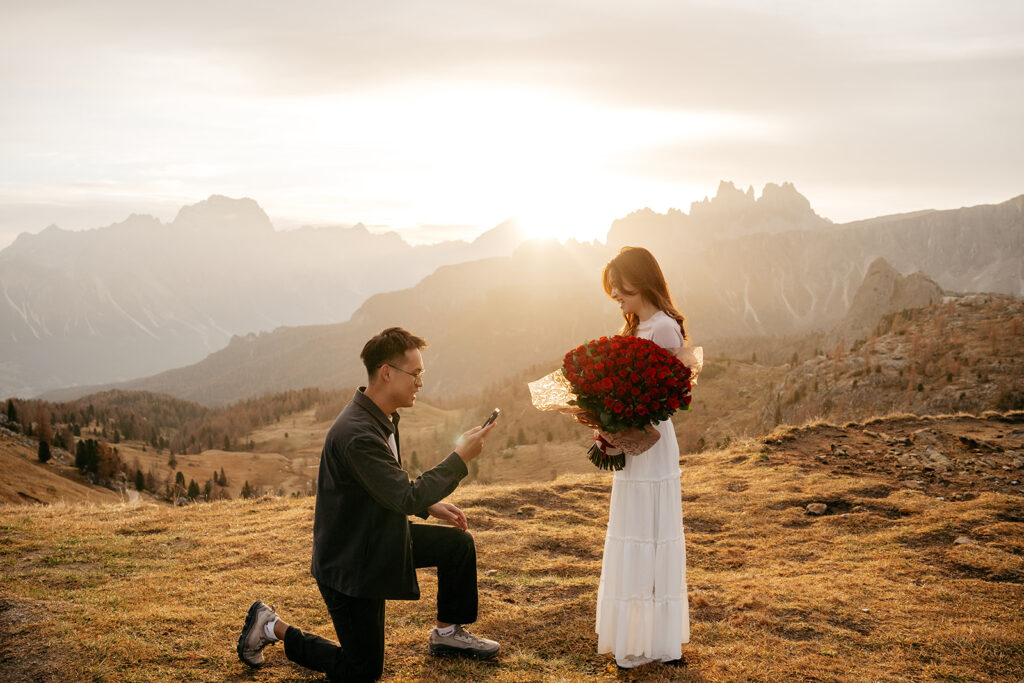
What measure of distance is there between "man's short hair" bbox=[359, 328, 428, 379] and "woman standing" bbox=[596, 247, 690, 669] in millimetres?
2098

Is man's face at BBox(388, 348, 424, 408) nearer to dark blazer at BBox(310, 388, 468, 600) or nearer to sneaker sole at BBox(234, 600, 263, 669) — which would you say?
dark blazer at BBox(310, 388, 468, 600)

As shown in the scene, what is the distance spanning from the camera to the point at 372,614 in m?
5.32

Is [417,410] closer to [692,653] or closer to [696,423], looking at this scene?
[696,423]

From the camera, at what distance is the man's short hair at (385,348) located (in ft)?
17.3

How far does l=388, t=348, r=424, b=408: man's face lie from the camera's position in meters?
5.32

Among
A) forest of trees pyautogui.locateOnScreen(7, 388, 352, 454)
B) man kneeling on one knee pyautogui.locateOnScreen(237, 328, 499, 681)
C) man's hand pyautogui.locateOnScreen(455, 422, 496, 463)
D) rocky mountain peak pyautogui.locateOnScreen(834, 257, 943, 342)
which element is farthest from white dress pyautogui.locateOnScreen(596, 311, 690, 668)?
rocky mountain peak pyautogui.locateOnScreen(834, 257, 943, 342)

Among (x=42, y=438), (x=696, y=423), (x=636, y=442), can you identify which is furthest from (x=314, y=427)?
(x=636, y=442)

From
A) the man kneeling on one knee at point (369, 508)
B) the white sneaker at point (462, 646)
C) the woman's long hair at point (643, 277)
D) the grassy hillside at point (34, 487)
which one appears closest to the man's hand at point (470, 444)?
the man kneeling on one knee at point (369, 508)

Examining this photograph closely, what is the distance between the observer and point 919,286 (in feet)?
273

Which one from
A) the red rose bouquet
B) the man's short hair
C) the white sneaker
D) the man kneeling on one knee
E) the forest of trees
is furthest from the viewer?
the forest of trees

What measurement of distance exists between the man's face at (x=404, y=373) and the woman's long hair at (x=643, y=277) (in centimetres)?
200

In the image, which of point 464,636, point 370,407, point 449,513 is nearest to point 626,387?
point 449,513

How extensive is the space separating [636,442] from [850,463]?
407 inches

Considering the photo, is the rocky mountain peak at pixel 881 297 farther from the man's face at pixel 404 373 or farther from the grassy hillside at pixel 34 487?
the man's face at pixel 404 373
